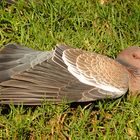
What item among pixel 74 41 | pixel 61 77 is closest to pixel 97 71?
pixel 61 77

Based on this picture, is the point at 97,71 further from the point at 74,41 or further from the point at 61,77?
the point at 74,41

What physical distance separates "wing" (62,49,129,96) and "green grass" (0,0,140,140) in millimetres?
151

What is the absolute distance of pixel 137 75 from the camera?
4.93 meters

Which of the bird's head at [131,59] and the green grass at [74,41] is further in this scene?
the bird's head at [131,59]

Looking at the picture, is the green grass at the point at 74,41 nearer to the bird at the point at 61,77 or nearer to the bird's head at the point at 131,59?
the bird at the point at 61,77

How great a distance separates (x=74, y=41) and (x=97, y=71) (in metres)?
0.91

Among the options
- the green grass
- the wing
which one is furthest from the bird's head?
the green grass

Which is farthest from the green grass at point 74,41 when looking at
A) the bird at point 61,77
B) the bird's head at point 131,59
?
the bird's head at point 131,59

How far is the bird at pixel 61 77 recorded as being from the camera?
4.45 meters

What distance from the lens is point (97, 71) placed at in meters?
4.66

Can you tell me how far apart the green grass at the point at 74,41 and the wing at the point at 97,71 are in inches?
6.0

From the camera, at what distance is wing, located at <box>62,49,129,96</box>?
4578 millimetres

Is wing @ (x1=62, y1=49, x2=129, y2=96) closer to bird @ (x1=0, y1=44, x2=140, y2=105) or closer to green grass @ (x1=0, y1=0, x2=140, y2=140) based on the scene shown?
bird @ (x1=0, y1=44, x2=140, y2=105)

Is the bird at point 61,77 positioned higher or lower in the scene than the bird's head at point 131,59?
lower
